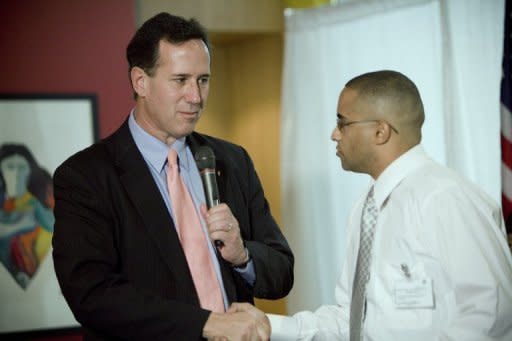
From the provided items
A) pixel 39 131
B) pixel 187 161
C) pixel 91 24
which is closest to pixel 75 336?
pixel 39 131

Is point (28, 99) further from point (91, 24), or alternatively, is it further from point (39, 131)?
point (91, 24)

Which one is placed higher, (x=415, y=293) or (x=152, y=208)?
(x=152, y=208)

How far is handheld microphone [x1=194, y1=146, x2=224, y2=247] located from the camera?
7.60ft

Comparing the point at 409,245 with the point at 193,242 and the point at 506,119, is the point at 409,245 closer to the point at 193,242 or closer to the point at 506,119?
the point at 193,242

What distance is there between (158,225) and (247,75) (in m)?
3.98

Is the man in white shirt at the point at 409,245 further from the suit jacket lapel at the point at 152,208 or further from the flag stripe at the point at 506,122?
the flag stripe at the point at 506,122

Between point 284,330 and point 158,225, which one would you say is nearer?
point 158,225

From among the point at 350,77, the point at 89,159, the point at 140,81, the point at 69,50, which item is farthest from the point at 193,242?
the point at 350,77

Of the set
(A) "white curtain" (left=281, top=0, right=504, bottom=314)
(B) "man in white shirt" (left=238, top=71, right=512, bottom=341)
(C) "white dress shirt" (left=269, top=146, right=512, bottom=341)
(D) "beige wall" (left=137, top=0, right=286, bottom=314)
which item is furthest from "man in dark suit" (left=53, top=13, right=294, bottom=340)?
(D) "beige wall" (left=137, top=0, right=286, bottom=314)

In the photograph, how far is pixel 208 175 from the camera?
2355 millimetres

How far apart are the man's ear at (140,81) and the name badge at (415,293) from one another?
3.50 feet

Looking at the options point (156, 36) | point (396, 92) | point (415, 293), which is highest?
point (156, 36)

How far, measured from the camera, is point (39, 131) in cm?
444

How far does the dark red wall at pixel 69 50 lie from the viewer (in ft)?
14.6
